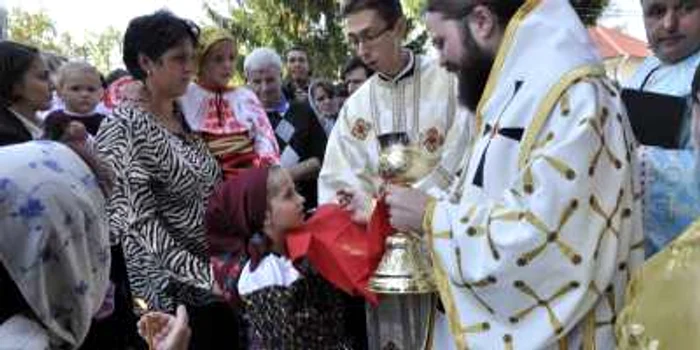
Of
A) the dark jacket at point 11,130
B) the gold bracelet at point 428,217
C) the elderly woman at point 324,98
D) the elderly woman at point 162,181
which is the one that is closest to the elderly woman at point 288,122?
the elderly woman at point 324,98

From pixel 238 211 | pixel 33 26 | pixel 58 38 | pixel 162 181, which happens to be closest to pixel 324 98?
pixel 162 181

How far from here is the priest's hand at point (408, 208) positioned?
90.4 inches

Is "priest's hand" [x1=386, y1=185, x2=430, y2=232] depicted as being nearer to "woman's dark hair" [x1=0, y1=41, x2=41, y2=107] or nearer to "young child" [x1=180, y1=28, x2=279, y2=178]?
"young child" [x1=180, y1=28, x2=279, y2=178]

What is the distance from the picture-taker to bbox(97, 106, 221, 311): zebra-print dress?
3.60m

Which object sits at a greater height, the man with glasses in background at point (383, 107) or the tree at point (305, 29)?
the man with glasses in background at point (383, 107)

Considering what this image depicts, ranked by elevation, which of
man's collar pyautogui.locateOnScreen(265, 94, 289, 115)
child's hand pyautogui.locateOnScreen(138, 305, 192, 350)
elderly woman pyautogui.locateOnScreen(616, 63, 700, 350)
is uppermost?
elderly woman pyautogui.locateOnScreen(616, 63, 700, 350)

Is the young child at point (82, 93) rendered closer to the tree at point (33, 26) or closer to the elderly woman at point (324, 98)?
the elderly woman at point (324, 98)

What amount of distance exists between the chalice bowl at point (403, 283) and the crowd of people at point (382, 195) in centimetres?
4

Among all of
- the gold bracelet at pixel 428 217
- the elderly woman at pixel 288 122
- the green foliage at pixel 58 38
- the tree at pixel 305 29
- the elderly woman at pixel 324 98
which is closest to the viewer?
the gold bracelet at pixel 428 217

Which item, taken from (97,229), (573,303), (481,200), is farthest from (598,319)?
(97,229)

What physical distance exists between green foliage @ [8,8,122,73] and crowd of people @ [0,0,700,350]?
13892 mm

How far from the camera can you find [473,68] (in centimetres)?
236

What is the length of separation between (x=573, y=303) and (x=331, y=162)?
1643 millimetres

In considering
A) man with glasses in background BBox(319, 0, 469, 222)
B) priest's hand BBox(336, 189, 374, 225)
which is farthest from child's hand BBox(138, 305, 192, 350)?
man with glasses in background BBox(319, 0, 469, 222)
